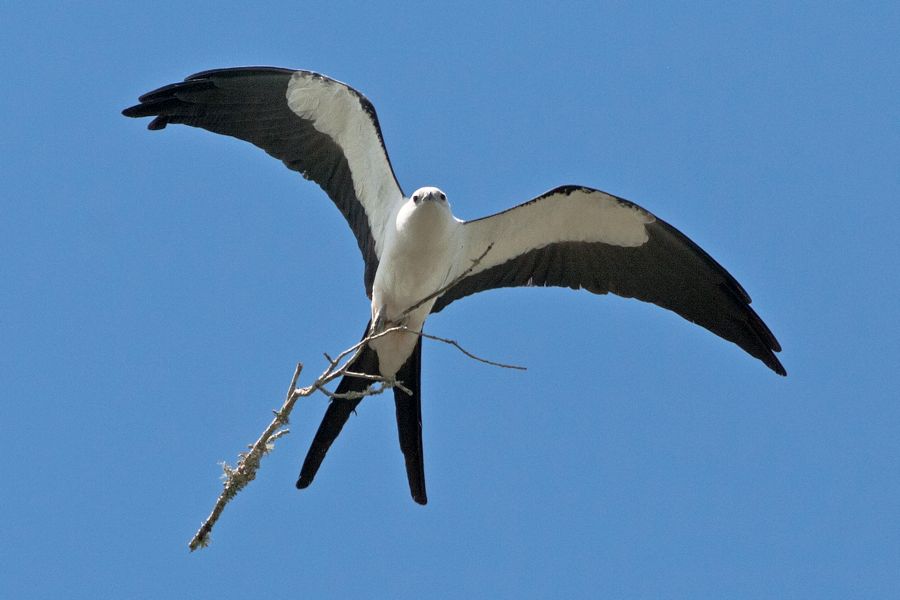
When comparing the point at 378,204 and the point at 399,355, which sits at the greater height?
the point at 378,204

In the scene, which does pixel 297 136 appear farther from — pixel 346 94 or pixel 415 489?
pixel 415 489

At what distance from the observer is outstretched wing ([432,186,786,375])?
751 cm

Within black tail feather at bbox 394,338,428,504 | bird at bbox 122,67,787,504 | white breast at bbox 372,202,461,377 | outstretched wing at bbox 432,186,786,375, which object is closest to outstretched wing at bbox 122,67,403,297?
bird at bbox 122,67,787,504

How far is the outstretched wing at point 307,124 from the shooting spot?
24.8ft

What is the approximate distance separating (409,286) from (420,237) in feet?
1.04

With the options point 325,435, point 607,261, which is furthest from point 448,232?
point 325,435

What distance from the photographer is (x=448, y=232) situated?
714 cm

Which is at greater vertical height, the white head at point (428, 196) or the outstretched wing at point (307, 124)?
the outstretched wing at point (307, 124)

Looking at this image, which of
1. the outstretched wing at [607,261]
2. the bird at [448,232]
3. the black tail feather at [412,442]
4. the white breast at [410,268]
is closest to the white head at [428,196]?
the white breast at [410,268]

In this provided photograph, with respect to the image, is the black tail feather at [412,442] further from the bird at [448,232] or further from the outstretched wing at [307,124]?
the outstretched wing at [307,124]

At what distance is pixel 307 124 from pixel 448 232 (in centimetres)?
140

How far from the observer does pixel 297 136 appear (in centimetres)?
780

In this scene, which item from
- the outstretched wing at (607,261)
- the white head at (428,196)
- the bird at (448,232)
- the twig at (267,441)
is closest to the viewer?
the twig at (267,441)

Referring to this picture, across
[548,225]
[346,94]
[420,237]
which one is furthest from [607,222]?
[346,94]
